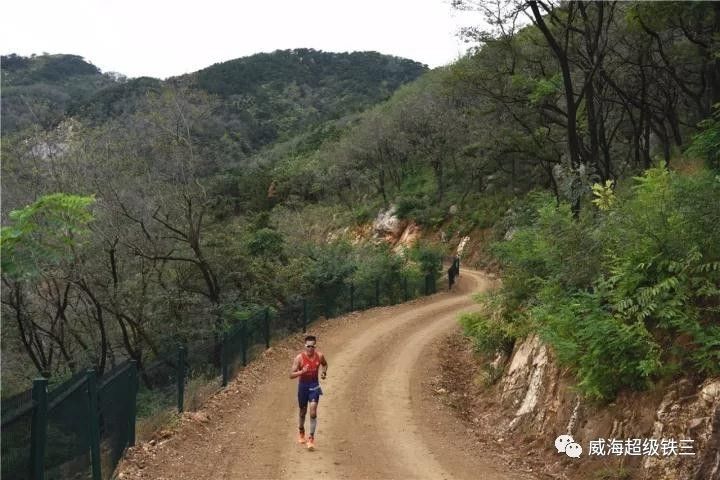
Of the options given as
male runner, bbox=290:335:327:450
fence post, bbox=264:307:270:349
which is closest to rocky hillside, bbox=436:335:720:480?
male runner, bbox=290:335:327:450

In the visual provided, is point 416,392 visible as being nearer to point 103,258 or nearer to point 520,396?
point 520,396

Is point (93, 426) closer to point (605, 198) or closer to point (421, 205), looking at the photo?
point (605, 198)

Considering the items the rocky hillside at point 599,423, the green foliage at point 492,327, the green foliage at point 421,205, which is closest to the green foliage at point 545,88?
the green foliage at point 492,327

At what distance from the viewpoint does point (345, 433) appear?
10273mm

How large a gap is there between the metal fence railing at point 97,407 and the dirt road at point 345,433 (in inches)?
29.0

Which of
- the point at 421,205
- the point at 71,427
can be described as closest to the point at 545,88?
the point at 71,427

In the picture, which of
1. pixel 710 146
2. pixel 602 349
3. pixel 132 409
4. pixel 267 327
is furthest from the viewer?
pixel 267 327

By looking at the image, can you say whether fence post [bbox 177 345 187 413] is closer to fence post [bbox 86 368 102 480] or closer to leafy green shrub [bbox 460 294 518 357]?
fence post [bbox 86 368 102 480]

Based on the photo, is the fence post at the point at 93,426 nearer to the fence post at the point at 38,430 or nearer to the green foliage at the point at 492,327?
the fence post at the point at 38,430

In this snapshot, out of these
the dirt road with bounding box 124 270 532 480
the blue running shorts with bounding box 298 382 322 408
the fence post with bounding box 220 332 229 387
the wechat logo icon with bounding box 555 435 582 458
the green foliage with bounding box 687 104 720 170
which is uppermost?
the green foliage with bounding box 687 104 720 170

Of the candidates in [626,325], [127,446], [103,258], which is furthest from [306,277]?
[626,325]

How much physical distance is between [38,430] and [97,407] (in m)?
1.70

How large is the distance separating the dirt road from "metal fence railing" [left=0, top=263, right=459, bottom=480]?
2.42 feet

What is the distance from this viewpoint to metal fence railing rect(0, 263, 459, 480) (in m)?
5.79
